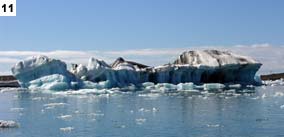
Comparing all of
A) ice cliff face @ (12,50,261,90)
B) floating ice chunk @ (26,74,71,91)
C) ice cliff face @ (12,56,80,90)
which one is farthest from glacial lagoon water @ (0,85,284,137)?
ice cliff face @ (12,50,261,90)

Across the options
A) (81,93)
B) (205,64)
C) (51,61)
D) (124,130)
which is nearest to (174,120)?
(124,130)

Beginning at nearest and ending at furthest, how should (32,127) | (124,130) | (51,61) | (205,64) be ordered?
(124,130), (32,127), (51,61), (205,64)

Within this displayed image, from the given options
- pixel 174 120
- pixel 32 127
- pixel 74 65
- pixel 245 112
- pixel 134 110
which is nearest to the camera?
pixel 32 127

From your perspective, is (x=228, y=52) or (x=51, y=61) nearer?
(x=51, y=61)

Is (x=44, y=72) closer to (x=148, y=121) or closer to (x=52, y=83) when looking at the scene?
(x=52, y=83)

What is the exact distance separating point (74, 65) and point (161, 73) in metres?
6.74

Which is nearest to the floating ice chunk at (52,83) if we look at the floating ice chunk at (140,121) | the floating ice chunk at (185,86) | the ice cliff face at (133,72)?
the ice cliff face at (133,72)

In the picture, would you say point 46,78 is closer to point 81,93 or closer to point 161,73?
point 81,93

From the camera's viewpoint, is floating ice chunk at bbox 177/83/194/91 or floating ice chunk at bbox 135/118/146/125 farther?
floating ice chunk at bbox 177/83/194/91

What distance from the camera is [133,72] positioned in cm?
3875

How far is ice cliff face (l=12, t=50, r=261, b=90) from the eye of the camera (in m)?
34.8

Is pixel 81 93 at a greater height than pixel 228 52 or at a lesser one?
lesser

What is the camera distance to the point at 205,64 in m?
38.2

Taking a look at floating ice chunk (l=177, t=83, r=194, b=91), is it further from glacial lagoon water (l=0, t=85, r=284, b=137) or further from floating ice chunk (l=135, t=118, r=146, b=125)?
floating ice chunk (l=135, t=118, r=146, b=125)
